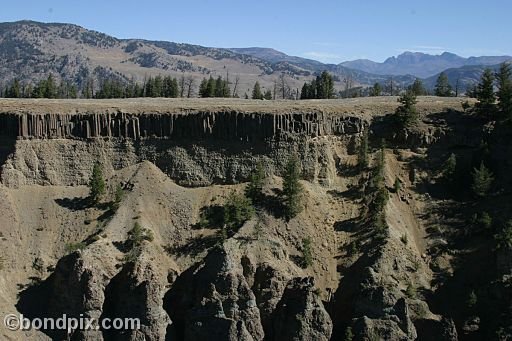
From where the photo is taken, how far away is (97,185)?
232ft

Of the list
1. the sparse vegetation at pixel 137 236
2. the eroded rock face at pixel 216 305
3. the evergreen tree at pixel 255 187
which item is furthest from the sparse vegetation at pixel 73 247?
the evergreen tree at pixel 255 187

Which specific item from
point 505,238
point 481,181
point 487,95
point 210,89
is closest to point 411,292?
point 505,238

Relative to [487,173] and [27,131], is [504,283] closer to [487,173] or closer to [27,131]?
[487,173]

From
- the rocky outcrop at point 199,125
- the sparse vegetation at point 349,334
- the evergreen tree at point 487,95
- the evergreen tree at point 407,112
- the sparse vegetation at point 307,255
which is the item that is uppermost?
the evergreen tree at point 487,95

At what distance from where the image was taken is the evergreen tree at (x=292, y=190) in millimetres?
70500

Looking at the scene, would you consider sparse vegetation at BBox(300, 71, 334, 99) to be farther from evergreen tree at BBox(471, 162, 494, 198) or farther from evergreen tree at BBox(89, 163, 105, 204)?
evergreen tree at BBox(89, 163, 105, 204)

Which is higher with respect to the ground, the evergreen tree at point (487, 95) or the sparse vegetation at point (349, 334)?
the evergreen tree at point (487, 95)

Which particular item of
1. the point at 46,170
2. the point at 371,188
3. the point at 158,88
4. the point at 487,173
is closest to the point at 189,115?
the point at 46,170

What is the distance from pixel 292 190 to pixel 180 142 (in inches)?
594

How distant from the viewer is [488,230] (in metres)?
69.7

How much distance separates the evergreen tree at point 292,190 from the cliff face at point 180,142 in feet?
15.9

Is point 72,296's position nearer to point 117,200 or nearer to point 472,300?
point 117,200

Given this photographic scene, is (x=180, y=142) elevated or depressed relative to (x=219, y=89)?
depressed

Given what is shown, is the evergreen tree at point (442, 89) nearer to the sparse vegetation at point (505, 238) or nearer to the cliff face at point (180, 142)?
the cliff face at point (180, 142)
